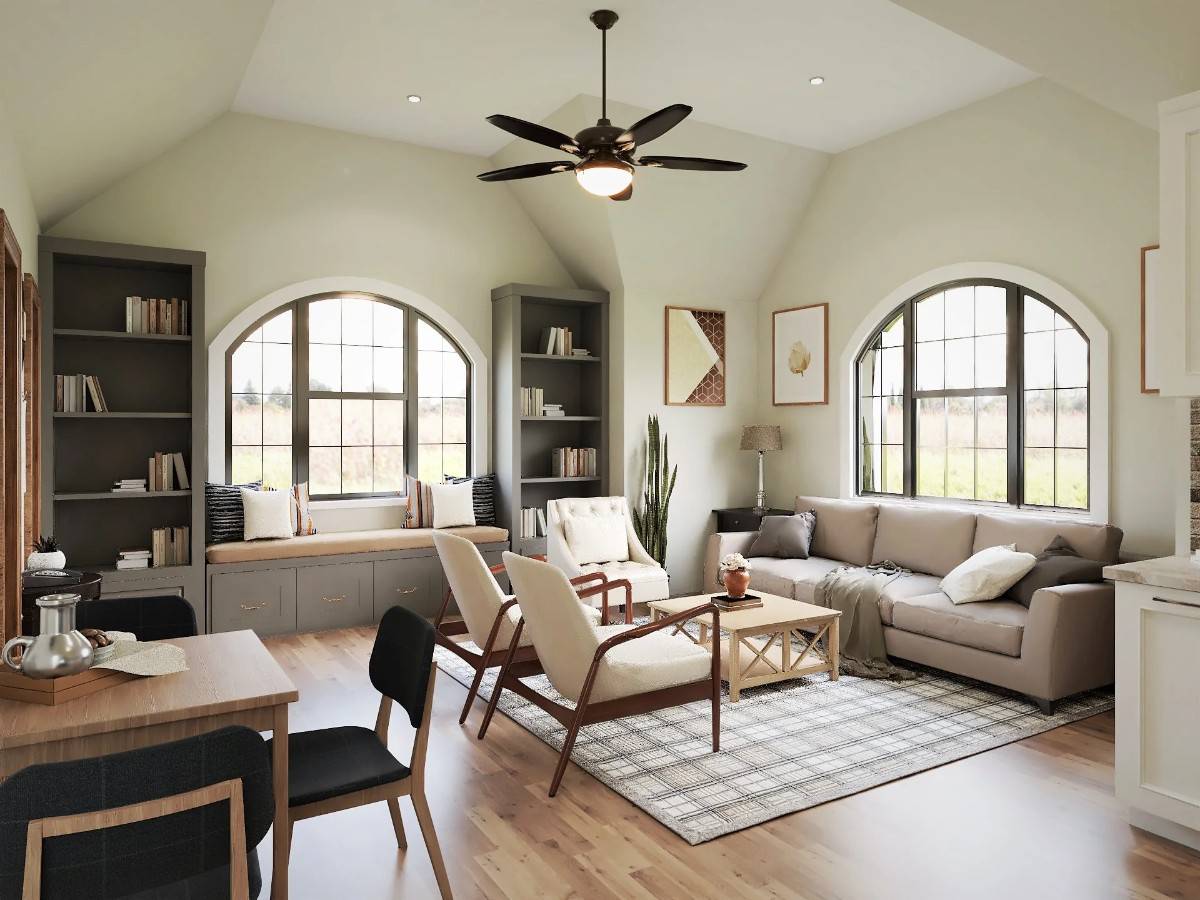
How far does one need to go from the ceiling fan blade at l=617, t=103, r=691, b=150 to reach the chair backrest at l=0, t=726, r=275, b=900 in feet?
9.67

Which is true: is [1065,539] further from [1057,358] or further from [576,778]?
[576,778]

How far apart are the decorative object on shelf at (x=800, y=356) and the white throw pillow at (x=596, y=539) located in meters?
1.98

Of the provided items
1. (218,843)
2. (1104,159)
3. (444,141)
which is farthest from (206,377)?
(1104,159)

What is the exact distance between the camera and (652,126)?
3.83m

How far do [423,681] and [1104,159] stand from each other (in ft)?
15.8

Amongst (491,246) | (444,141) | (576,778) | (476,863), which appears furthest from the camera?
(491,246)

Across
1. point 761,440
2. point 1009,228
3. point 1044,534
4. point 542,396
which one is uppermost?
point 1009,228

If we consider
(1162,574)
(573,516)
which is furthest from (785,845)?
(573,516)

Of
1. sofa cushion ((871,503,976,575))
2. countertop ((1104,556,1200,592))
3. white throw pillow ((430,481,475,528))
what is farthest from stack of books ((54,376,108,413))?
countertop ((1104,556,1200,592))

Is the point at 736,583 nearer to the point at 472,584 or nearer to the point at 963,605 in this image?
the point at 963,605

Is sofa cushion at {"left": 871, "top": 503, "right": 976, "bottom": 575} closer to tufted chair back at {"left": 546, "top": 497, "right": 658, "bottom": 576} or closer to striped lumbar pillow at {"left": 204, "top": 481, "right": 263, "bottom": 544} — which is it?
tufted chair back at {"left": 546, "top": 497, "right": 658, "bottom": 576}

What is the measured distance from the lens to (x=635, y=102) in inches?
219

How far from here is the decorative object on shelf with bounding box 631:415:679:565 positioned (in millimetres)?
6844

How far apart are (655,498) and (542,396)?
123 cm
